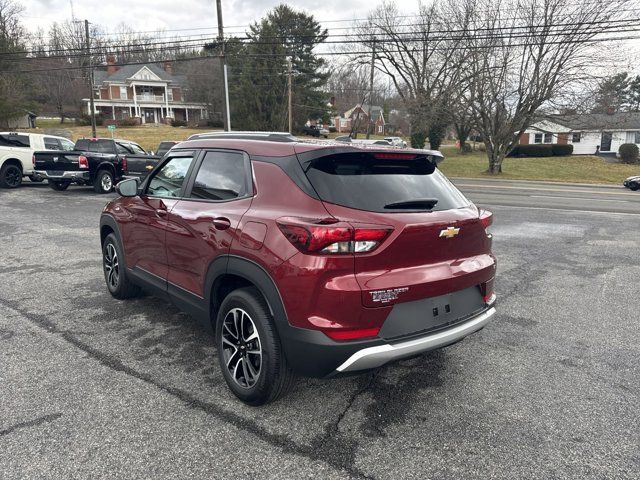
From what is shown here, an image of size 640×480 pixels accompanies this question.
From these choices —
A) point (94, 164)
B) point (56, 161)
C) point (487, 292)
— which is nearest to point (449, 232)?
point (487, 292)

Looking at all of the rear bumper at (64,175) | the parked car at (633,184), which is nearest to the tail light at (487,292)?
the rear bumper at (64,175)

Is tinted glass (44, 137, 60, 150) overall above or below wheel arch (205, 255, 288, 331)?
above

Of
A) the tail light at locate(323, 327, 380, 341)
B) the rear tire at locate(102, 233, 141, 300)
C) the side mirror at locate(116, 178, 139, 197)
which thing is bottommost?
the rear tire at locate(102, 233, 141, 300)

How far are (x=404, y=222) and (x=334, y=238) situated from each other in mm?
470

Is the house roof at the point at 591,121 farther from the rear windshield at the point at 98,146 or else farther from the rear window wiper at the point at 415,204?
the rear window wiper at the point at 415,204

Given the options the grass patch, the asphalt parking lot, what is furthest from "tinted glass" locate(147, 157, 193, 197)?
the grass patch

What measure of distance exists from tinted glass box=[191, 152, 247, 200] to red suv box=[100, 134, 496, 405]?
0.01 metres

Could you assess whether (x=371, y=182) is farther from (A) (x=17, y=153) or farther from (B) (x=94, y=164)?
(A) (x=17, y=153)

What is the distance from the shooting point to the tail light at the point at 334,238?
2547mm

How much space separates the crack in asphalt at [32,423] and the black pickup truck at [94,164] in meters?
13.0

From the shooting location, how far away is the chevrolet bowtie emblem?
2.89 meters

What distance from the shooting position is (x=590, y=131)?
30.1 meters

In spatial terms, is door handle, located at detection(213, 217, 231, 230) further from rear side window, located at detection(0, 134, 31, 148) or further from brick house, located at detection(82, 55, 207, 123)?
brick house, located at detection(82, 55, 207, 123)

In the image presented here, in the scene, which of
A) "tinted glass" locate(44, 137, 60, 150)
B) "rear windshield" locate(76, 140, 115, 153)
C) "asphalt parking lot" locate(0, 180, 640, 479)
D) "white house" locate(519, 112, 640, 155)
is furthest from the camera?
"white house" locate(519, 112, 640, 155)
